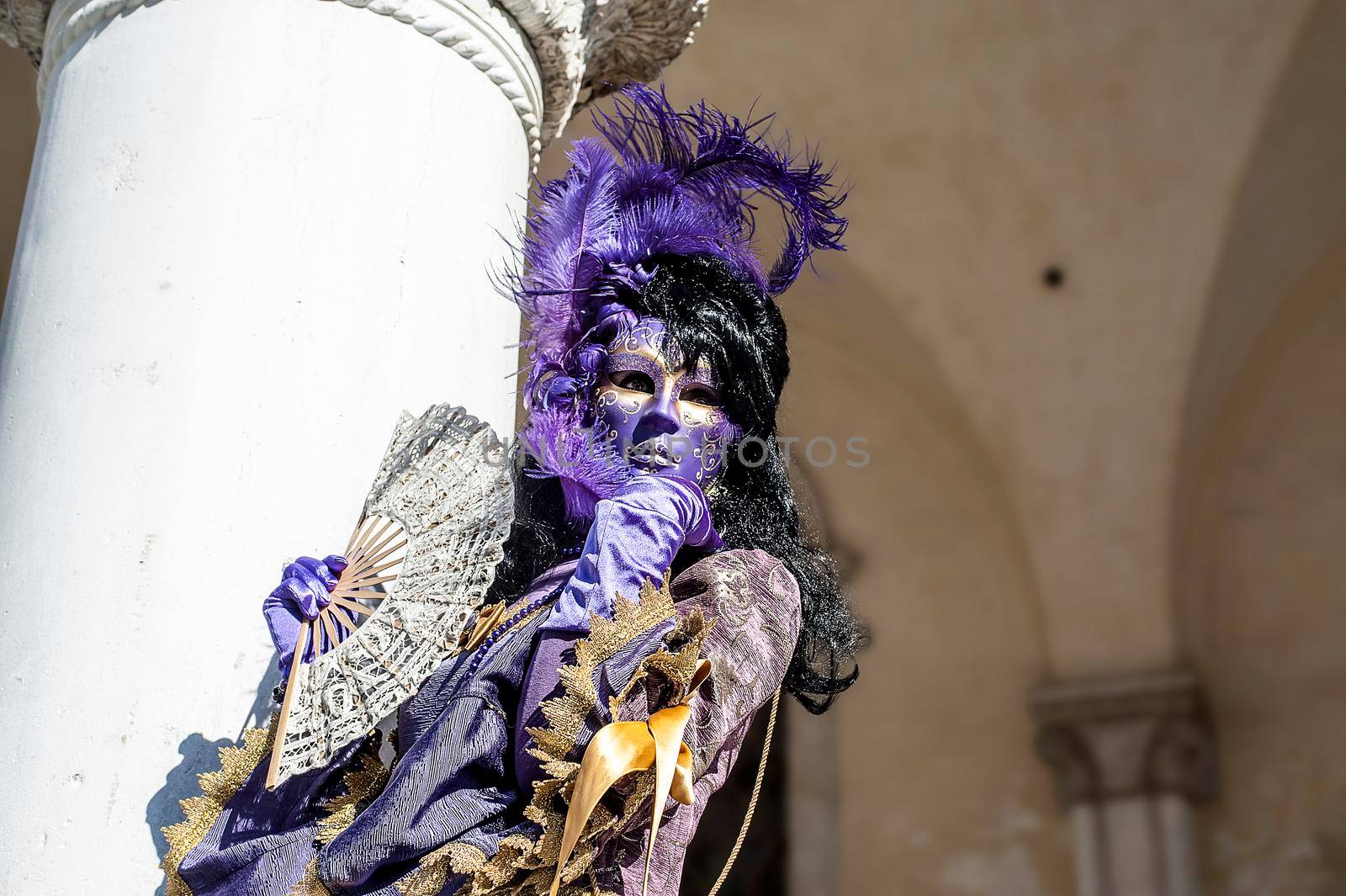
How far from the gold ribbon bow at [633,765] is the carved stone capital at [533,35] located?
1.10 metres

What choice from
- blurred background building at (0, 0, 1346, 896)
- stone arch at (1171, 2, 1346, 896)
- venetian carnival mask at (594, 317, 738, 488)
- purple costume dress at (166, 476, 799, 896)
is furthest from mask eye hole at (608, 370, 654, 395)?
stone arch at (1171, 2, 1346, 896)

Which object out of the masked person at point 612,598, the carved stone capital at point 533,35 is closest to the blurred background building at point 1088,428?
the carved stone capital at point 533,35

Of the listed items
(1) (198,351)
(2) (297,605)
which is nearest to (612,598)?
(2) (297,605)

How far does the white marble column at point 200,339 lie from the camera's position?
A: 1974mm

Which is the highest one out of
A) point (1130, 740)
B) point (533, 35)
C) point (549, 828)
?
point (533, 35)

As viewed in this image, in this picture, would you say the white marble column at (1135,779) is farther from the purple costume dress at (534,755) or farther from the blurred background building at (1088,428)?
the purple costume dress at (534,755)

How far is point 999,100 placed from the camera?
246 inches

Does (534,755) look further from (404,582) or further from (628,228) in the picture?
(628,228)

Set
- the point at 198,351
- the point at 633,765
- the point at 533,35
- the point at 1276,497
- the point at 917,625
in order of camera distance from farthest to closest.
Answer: the point at 917,625 → the point at 1276,497 → the point at 533,35 → the point at 198,351 → the point at 633,765

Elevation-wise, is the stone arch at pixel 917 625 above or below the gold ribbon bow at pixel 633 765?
above

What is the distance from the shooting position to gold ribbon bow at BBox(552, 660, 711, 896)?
1704 millimetres

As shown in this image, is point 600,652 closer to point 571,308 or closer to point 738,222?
point 571,308

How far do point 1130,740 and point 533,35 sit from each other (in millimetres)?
4346

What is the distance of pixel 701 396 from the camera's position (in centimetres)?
225
